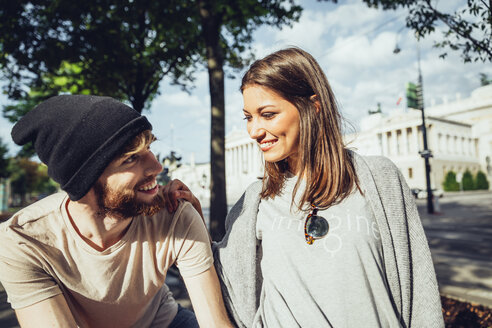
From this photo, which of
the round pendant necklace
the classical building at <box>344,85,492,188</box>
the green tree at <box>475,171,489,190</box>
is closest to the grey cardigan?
the round pendant necklace

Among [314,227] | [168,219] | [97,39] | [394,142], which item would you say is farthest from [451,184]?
[168,219]

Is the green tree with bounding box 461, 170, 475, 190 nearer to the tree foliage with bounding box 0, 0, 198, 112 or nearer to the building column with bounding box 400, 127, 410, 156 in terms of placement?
the building column with bounding box 400, 127, 410, 156

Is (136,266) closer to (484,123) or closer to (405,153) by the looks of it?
(405,153)

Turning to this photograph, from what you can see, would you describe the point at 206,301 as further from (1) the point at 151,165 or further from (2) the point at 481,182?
(2) the point at 481,182

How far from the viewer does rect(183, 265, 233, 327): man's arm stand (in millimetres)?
1914

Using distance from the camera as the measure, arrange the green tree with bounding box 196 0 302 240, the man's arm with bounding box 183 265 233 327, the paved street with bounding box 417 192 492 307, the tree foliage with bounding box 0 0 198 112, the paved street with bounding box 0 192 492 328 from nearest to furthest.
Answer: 1. the man's arm with bounding box 183 265 233 327
2. the paved street with bounding box 0 192 492 328
3. the paved street with bounding box 417 192 492 307
4. the green tree with bounding box 196 0 302 240
5. the tree foliage with bounding box 0 0 198 112

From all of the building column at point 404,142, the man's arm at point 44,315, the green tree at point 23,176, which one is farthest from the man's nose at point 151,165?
the building column at point 404,142

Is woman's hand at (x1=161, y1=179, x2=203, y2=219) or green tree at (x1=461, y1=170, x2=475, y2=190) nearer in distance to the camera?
woman's hand at (x1=161, y1=179, x2=203, y2=219)

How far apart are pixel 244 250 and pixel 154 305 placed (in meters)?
0.77

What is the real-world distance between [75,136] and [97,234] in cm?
58

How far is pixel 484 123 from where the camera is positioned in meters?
74.6

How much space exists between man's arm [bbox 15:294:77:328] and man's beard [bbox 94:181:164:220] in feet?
1.63

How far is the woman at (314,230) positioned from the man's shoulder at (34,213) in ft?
3.19

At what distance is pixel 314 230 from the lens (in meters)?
1.66
